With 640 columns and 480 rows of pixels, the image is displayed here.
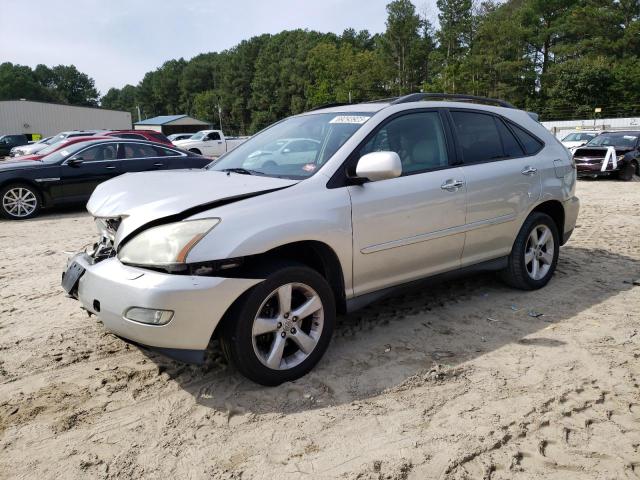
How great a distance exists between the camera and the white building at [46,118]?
49.2m

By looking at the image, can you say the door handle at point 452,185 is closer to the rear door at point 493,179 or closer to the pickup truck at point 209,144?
the rear door at point 493,179

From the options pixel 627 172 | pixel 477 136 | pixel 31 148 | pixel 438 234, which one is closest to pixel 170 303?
pixel 438 234

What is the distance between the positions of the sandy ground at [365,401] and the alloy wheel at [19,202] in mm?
5759

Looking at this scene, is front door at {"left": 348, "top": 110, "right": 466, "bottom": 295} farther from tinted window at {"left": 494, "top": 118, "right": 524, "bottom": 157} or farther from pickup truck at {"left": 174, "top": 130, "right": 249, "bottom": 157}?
pickup truck at {"left": 174, "top": 130, "right": 249, "bottom": 157}

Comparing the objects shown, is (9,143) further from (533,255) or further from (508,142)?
(533,255)

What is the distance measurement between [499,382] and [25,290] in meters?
4.38

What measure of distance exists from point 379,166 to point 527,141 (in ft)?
7.36

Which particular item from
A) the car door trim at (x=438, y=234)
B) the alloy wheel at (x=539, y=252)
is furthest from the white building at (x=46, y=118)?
the car door trim at (x=438, y=234)

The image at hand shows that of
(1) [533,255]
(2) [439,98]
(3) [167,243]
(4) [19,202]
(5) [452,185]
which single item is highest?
(2) [439,98]

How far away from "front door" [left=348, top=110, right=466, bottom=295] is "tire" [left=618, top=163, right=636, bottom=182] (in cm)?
1324

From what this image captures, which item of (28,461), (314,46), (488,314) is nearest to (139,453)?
(28,461)

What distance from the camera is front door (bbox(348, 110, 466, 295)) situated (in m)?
3.43

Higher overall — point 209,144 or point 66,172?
point 209,144

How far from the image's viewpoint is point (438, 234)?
3852 millimetres
